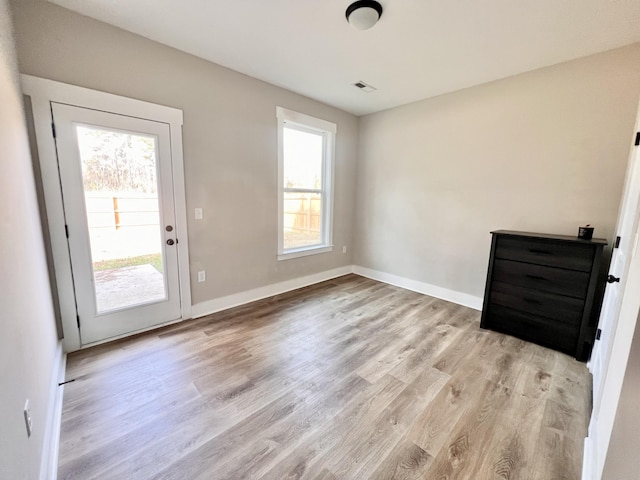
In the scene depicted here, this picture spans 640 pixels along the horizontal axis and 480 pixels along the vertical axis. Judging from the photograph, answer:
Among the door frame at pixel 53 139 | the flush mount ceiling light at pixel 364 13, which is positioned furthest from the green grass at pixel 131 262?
the flush mount ceiling light at pixel 364 13

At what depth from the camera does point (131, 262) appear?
2455 millimetres

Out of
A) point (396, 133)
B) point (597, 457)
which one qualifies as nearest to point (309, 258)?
point (396, 133)

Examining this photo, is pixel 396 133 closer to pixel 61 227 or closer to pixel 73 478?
pixel 61 227

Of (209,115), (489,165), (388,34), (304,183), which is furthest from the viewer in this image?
(304,183)

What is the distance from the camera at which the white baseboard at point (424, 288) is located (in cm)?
335

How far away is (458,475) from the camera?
131 centimetres

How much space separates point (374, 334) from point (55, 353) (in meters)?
2.58

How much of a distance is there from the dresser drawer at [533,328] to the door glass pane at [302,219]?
251 centimetres

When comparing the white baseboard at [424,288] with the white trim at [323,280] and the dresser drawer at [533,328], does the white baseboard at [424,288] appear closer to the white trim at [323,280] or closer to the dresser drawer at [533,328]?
the white trim at [323,280]

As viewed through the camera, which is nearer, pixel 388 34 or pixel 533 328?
pixel 388 34

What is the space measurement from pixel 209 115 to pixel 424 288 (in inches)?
136

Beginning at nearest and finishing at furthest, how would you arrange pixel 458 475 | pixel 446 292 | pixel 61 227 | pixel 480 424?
pixel 458 475
pixel 480 424
pixel 61 227
pixel 446 292

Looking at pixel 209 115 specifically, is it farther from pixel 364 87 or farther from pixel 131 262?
pixel 364 87

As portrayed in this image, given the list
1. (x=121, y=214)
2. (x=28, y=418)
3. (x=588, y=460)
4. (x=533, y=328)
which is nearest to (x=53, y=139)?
(x=121, y=214)
